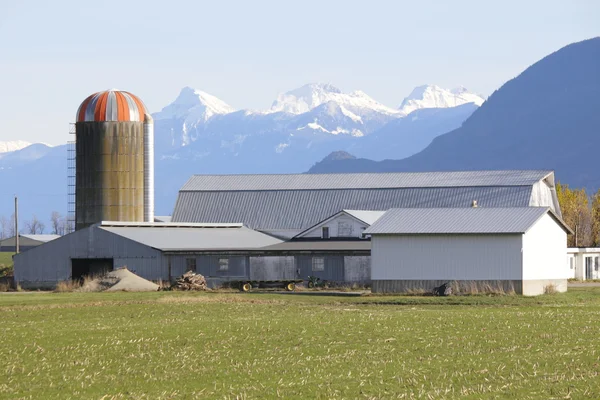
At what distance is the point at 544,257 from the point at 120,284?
23516mm

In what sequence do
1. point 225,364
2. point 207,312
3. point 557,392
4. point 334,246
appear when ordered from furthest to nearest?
point 334,246
point 207,312
point 225,364
point 557,392

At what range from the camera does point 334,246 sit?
246 ft

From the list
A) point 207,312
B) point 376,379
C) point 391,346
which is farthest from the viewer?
point 207,312

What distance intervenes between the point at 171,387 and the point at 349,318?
725 inches

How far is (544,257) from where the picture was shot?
2499 inches

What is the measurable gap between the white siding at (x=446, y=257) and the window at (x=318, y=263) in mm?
11282

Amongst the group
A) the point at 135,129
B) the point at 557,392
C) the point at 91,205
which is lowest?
the point at 557,392

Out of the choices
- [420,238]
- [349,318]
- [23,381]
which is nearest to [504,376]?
[23,381]

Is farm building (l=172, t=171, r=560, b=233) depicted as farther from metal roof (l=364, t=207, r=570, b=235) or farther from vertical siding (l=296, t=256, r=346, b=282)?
metal roof (l=364, t=207, r=570, b=235)

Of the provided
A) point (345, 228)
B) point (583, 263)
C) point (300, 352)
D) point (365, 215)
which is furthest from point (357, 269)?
point (300, 352)

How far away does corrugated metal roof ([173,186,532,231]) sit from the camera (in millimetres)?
89875

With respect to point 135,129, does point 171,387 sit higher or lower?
lower

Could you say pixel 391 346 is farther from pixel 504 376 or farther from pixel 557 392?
pixel 557 392

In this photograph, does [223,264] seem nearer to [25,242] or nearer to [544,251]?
[544,251]
